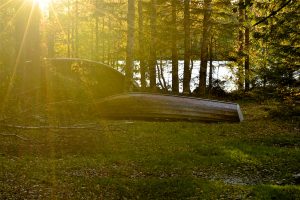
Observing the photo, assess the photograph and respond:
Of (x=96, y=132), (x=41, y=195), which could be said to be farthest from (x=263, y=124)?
(x=41, y=195)

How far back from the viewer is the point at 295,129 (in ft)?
65.2

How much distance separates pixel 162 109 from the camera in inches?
830

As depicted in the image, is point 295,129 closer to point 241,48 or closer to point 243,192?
point 243,192

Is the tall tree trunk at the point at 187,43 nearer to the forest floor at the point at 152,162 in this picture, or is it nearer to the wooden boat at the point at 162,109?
the wooden boat at the point at 162,109

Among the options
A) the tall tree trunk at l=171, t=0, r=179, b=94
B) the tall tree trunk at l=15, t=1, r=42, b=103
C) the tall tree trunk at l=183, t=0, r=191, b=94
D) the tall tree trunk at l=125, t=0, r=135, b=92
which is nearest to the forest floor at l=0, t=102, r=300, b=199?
the tall tree trunk at l=15, t=1, r=42, b=103

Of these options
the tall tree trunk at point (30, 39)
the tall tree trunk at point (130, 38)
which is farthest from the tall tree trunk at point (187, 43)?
the tall tree trunk at point (30, 39)

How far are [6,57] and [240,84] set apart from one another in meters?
23.6

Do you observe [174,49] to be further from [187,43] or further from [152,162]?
[152,162]

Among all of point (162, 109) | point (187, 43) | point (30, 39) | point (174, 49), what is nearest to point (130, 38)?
point (162, 109)

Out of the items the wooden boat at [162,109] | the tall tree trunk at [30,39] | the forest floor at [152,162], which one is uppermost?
the tall tree trunk at [30,39]

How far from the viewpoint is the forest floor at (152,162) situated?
10117 millimetres

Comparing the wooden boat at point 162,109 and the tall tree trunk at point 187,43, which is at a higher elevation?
the tall tree trunk at point 187,43

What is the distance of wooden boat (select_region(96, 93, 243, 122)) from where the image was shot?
21094 millimetres

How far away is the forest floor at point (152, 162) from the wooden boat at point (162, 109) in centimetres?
136
